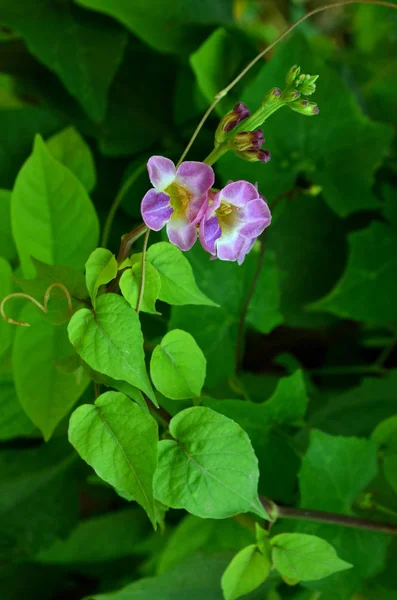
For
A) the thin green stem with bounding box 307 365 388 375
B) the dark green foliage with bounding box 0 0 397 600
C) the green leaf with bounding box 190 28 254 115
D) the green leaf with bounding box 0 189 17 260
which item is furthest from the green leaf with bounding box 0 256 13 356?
the thin green stem with bounding box 307 365 388 375

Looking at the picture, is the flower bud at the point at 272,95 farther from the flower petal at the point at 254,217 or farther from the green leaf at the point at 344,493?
the green leaf at the point at 344,493

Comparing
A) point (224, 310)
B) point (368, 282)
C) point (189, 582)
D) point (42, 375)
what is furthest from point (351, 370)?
point (42, 375)

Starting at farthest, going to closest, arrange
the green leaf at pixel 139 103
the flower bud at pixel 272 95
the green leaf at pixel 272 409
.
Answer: the green leaf at pixel 139 103 → the green leaf at pixel 272 409 → the flower bud at pixel 272 95

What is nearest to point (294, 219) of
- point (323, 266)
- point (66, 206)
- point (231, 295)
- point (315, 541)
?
point (323, 266)

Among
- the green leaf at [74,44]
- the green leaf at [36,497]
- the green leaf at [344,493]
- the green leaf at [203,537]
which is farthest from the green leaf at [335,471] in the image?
the green leaf at [74,44]

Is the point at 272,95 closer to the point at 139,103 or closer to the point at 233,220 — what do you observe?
the point at 233,220

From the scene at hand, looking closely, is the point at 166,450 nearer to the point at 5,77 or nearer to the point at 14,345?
the point at 14,345
